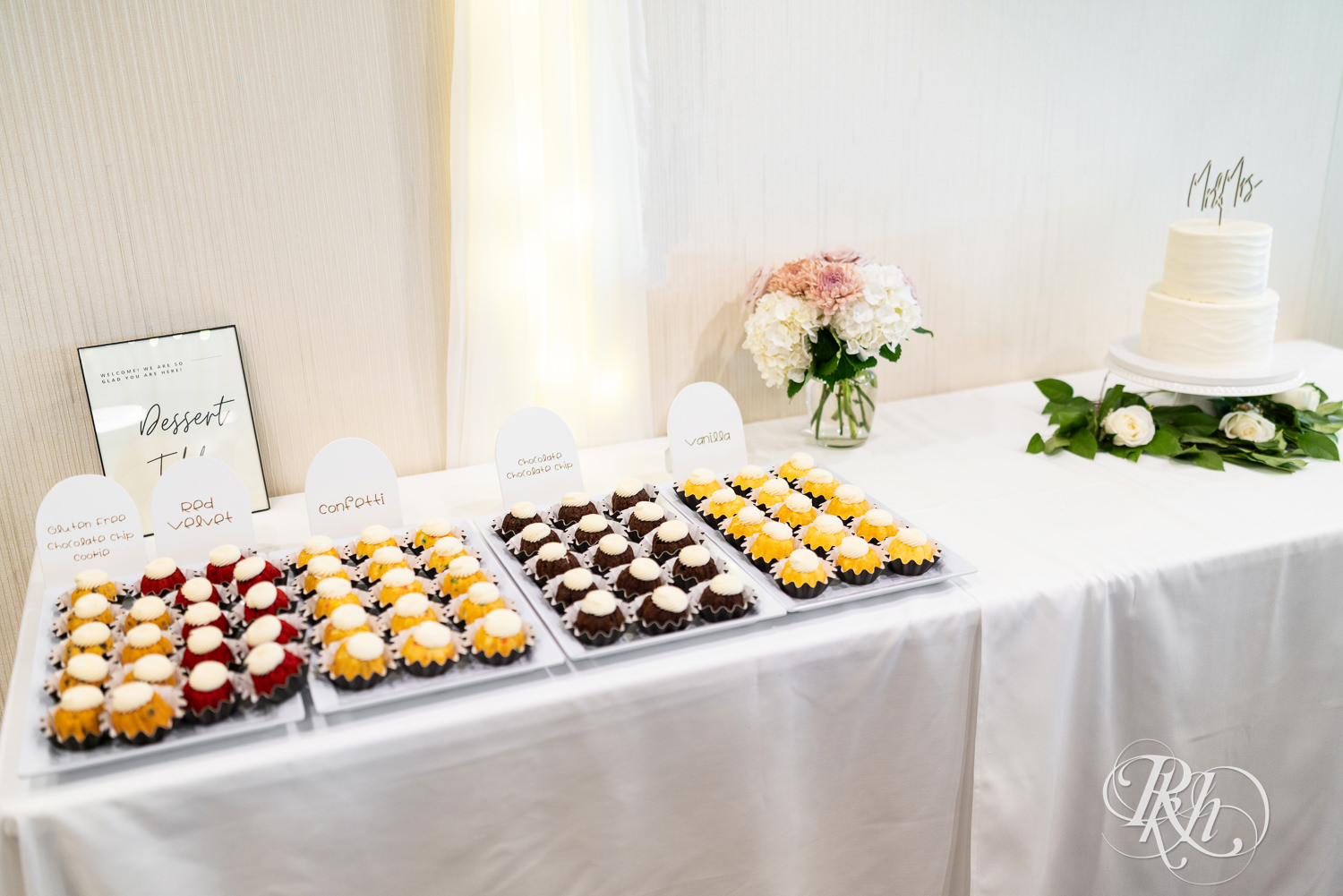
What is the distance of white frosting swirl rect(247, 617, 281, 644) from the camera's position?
1051 millimetres

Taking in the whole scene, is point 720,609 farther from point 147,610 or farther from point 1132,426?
point 1132,426

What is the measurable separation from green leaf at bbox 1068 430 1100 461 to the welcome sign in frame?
131 centimetres

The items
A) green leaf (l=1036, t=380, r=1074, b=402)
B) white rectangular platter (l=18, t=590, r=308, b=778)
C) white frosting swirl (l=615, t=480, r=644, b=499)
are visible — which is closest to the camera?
white rectangular platter (l=18, t=590, r=308, b=778)

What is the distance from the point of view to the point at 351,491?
135 centimetres

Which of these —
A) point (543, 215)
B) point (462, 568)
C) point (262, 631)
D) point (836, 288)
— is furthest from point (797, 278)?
point (262, 631)

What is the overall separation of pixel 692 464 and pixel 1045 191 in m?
0.92

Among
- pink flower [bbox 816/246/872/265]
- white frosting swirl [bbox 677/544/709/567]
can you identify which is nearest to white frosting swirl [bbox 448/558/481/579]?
white frosting swirl [bbox 677/544/709/567]

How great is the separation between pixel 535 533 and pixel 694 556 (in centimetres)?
22

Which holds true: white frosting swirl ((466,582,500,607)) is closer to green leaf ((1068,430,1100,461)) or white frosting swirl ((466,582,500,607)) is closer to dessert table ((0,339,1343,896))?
dessert table ((0,339,1343,896))

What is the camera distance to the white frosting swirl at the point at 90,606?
1.11 metres

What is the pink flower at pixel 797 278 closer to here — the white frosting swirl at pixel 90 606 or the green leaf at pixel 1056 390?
the green leaf at pixel 1056 390

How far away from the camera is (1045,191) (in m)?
1.87

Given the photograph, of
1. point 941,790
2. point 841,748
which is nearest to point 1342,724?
point 941,790

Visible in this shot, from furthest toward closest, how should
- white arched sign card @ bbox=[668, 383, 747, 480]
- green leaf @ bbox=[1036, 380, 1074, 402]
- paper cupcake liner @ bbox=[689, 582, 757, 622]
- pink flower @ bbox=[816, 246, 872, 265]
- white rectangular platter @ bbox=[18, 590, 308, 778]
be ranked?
green leaf @ bbox=[1036, 380, 1074, 402]
pink flower @ bbox=[816, 246, 872, 265]
white arched sign card @ bbox=[668, 383, 747, 480]
paper cupcake liner @ bbox=[689, 582, 757, 622]
white rectangular platter @ bbox=[18, 590, 308, 778]
